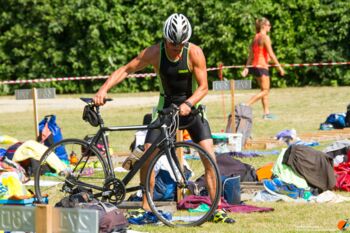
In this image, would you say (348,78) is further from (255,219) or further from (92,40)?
(255,219)

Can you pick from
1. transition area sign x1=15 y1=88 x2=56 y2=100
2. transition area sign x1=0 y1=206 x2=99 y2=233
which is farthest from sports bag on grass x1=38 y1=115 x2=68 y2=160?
transition area sign x1=0 y1=206 x2=99 y2=233

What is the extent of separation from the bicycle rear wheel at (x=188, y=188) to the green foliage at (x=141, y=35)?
18.6 metres

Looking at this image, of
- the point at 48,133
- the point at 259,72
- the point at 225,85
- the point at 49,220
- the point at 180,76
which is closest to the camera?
the point at 49,220

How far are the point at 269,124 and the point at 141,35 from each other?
35.7 ft

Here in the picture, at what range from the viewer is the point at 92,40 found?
96.4ft

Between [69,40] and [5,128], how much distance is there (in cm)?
1064

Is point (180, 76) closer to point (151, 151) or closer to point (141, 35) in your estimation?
point (151, 151)

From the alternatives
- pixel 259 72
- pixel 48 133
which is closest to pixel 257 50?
pixel 259 72

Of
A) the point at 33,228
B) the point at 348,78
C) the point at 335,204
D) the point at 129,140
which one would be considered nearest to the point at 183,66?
the point at 335,204

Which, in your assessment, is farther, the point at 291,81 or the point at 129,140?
the point at 291,81

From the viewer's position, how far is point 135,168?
9.51 metres

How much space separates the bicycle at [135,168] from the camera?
366 inches

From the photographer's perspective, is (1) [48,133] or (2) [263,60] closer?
(1) [48,133]

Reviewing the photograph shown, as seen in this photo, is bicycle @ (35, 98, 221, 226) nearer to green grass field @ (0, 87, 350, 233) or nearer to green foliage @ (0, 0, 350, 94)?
green grass field @ (0, 87, 350, 233)
